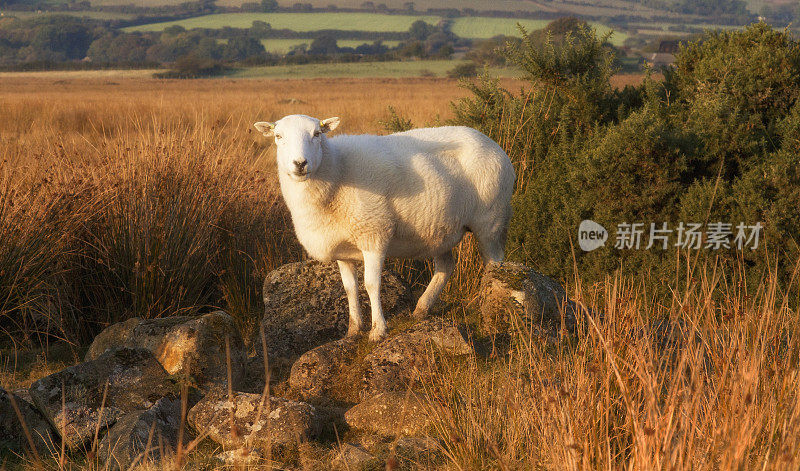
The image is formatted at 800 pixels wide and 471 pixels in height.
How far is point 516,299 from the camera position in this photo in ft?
18.7

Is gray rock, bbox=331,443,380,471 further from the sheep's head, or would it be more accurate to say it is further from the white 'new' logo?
the white 'new' logo

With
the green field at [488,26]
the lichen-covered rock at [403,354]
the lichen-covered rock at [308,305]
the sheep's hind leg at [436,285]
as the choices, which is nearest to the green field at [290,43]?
the green field at [488,26]

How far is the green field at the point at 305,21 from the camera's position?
156500 millimetres

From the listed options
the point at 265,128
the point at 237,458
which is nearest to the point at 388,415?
the point at 237,458

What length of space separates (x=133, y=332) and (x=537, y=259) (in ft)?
16.3

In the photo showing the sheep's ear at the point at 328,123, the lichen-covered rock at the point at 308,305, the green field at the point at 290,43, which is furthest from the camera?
the green field at the point at 290,43

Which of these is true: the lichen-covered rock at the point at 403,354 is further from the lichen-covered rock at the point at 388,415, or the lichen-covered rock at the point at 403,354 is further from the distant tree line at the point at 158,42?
the distant tree line at the point at 158,42

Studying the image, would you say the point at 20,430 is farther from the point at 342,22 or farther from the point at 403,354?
the point at 342,22

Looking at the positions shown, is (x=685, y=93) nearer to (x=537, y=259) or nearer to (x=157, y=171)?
(x=537, y=259)

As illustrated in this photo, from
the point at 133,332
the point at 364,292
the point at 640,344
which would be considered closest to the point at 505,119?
the point at 364,292

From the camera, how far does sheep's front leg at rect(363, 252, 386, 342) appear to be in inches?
222

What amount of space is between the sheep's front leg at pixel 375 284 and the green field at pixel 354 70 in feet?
255

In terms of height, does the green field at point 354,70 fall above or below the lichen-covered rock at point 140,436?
below

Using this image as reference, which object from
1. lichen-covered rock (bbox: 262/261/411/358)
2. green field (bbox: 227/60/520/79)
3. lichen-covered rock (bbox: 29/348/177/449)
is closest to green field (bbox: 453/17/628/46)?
green field (bbox: 227/60/520/79)
